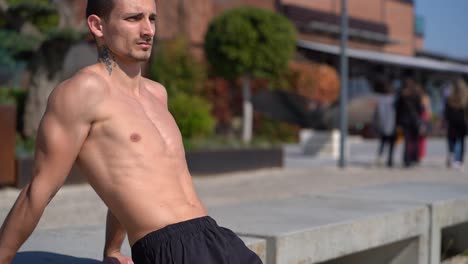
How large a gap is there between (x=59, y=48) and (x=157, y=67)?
32.9 feet

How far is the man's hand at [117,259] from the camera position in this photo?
2982 millimetres

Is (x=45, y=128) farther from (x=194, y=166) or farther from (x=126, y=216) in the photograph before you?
(x=194, y=166)

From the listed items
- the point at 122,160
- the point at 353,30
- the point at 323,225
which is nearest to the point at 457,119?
Answer: the point at 323,225

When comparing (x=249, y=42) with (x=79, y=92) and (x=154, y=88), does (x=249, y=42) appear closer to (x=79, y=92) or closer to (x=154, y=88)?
(x=154, y=88)

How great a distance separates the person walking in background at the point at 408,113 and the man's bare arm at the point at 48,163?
13217mm

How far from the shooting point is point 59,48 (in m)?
13.6

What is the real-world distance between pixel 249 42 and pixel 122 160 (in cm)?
1975

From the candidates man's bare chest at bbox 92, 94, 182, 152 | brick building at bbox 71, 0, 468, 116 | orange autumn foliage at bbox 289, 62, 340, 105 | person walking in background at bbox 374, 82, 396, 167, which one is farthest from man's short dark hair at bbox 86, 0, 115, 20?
orange autumn foliage at bbox 289, 62, 340, 105

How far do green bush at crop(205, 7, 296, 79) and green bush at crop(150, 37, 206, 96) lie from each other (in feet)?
4.20

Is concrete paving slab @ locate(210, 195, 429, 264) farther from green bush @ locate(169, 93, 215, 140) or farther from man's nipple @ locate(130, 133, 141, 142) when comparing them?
green bush @ locate(169, 93, 215, 140)

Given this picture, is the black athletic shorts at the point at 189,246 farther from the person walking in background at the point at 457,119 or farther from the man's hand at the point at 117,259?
the person walking in background at the point at 457,119

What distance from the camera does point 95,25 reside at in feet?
8.68

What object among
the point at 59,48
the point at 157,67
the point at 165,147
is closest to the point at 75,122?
the point at 165,147

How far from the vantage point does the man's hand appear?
2982mm
